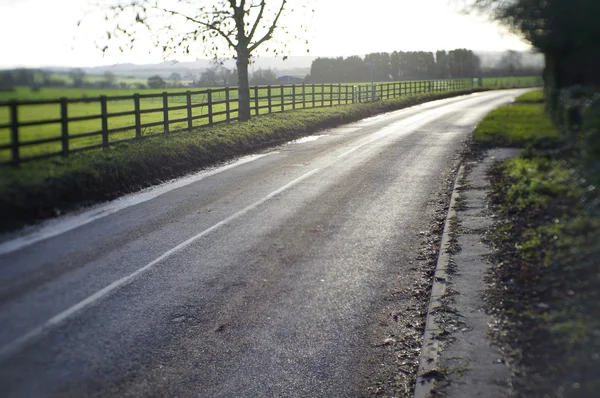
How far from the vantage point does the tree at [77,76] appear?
38.8 feet

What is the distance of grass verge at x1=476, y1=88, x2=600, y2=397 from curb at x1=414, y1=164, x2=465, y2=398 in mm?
504

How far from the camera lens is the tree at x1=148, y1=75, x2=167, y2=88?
21531 mm

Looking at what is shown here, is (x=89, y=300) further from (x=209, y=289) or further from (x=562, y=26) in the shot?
(x=562, y=26)

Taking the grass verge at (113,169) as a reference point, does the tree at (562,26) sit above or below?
above

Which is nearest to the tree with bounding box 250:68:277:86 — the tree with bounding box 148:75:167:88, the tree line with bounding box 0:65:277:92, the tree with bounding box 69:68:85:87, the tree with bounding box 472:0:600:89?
the tree line with bounding box 0:65:277:92

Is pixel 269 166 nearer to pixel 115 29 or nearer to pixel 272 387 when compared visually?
pixel 115 29

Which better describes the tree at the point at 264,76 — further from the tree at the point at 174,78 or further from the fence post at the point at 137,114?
the fence post at the point at 137,114

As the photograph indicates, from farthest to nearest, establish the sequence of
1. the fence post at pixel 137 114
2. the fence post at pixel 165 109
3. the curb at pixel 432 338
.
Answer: the fence post at pixel 165 109, the fence post at pixel 137 114, the curb at pixel 432 338

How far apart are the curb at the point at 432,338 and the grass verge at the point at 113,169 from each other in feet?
19.6

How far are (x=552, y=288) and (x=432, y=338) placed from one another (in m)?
1.19

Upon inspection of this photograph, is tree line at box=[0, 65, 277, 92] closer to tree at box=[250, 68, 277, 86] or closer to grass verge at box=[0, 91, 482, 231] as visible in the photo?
grass verge at box=[0, 91, 482, 231]

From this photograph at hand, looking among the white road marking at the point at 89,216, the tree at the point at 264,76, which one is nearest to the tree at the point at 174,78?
the white road marking at the point at 89,216

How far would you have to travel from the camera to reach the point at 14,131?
12266 millimetres

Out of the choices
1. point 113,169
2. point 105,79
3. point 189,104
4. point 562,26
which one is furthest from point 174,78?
point 562,26
